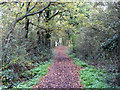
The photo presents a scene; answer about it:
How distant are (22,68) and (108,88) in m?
5.35

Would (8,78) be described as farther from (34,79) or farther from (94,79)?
(94,79)

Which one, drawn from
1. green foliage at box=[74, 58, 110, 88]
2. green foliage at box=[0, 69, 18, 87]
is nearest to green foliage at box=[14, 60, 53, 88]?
green foliage at box=[0, 69, 18, 87]

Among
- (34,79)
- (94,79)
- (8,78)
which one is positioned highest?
(8,78)

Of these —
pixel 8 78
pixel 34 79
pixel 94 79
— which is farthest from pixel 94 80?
pixel 8 78

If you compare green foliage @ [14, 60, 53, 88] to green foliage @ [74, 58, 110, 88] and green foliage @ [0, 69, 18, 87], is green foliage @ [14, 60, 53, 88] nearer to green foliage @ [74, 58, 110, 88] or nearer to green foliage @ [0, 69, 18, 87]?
green foliage @ [0, 69, 18, 87]

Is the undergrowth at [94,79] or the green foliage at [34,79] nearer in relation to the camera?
the undergrowth at [94,79]

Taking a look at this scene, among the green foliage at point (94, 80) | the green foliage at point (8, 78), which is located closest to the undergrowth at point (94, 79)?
the green foliage at point (94, 80)

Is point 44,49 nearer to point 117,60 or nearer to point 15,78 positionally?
point 15,78

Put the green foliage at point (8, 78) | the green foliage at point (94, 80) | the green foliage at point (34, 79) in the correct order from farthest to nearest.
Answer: the green foliage at point (8, 78) → the green foliage at point (34, 79) → the green foliage at point (94, 80)

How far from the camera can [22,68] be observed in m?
8.07

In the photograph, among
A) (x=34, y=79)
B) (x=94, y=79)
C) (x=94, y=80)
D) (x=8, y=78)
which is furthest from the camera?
(x=34, y=79)

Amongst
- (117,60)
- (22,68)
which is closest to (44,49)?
(22,68)

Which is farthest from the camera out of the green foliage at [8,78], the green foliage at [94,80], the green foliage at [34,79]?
the green foliage at [8,78]

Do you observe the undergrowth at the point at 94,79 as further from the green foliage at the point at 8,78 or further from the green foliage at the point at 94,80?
the green foliage at the point at 8,78
